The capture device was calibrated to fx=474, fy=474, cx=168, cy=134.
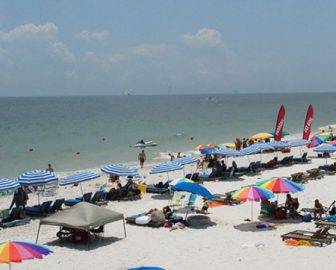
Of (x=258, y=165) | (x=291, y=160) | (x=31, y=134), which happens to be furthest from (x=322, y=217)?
(x=31, y=134)

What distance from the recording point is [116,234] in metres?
13.9

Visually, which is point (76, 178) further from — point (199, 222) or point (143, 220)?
point (199, 222)

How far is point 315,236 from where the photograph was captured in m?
12.3

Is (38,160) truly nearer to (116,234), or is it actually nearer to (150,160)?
(150,160)

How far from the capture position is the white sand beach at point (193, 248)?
36.3 feet

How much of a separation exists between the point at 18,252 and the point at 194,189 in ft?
22.4

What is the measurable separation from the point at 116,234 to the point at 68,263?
8.58ft

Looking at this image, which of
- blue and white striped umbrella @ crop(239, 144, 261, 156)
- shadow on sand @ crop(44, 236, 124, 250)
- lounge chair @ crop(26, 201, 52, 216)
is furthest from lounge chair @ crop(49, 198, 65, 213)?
blue and white striped umbrella @ crop(239, 144, 261, 156)

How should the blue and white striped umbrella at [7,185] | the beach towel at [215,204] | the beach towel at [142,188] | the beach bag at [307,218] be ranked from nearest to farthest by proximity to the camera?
1. the beach bag at [307,218]
2. the blue and white striped umbrella at [7,185]
3. the beach towel at [215,204]
4. the beach towel at [142,188]

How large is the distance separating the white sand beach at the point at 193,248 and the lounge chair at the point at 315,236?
0.25 meters

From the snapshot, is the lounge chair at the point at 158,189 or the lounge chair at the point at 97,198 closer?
the lounge chair at the point at 97,198

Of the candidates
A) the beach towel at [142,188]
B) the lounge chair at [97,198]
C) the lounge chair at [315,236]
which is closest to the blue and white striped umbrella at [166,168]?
the beach towel at [142,188]

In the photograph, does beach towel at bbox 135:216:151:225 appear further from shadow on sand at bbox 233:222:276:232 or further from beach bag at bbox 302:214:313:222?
beach bag at bbox 302:214:313:222

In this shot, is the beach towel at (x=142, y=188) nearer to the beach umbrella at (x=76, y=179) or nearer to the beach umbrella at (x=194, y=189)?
the beach umbrella at (x=76, y=179)
